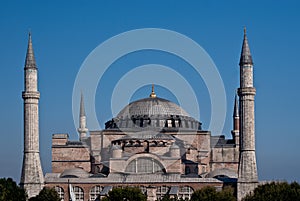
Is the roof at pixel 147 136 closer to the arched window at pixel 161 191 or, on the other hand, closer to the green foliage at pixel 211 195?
the arched window at pixel 161 191

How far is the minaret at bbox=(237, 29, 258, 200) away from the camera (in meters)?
75.3

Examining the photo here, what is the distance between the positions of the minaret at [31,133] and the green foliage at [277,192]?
16216 mm

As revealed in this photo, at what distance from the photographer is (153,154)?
8212 centimetres

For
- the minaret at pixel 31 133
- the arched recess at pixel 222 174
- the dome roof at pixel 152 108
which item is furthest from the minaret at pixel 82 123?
the minaret at pixel 31 133

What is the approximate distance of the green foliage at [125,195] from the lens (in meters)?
71.4

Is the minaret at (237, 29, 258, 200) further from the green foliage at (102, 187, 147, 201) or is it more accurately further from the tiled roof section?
the green foliage at (102, 187, 147, 201)

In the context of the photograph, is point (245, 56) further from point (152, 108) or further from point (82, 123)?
point (82, 123)

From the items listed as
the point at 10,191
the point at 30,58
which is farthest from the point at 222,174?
the point at 10,191

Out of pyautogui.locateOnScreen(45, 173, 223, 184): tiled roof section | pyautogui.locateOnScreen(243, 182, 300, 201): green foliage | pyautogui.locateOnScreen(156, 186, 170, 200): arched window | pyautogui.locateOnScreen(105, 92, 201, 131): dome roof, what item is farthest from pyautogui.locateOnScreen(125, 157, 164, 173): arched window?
pyautogui.locateOnScreen(243, 182, 300, 201): green foliage

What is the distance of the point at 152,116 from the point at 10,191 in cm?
2540

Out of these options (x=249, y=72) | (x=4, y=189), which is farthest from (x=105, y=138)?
(x=4, y=189)

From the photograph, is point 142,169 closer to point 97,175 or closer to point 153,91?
point 97,175

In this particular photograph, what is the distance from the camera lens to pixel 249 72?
7744 cm

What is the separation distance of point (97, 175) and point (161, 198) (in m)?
6.83
